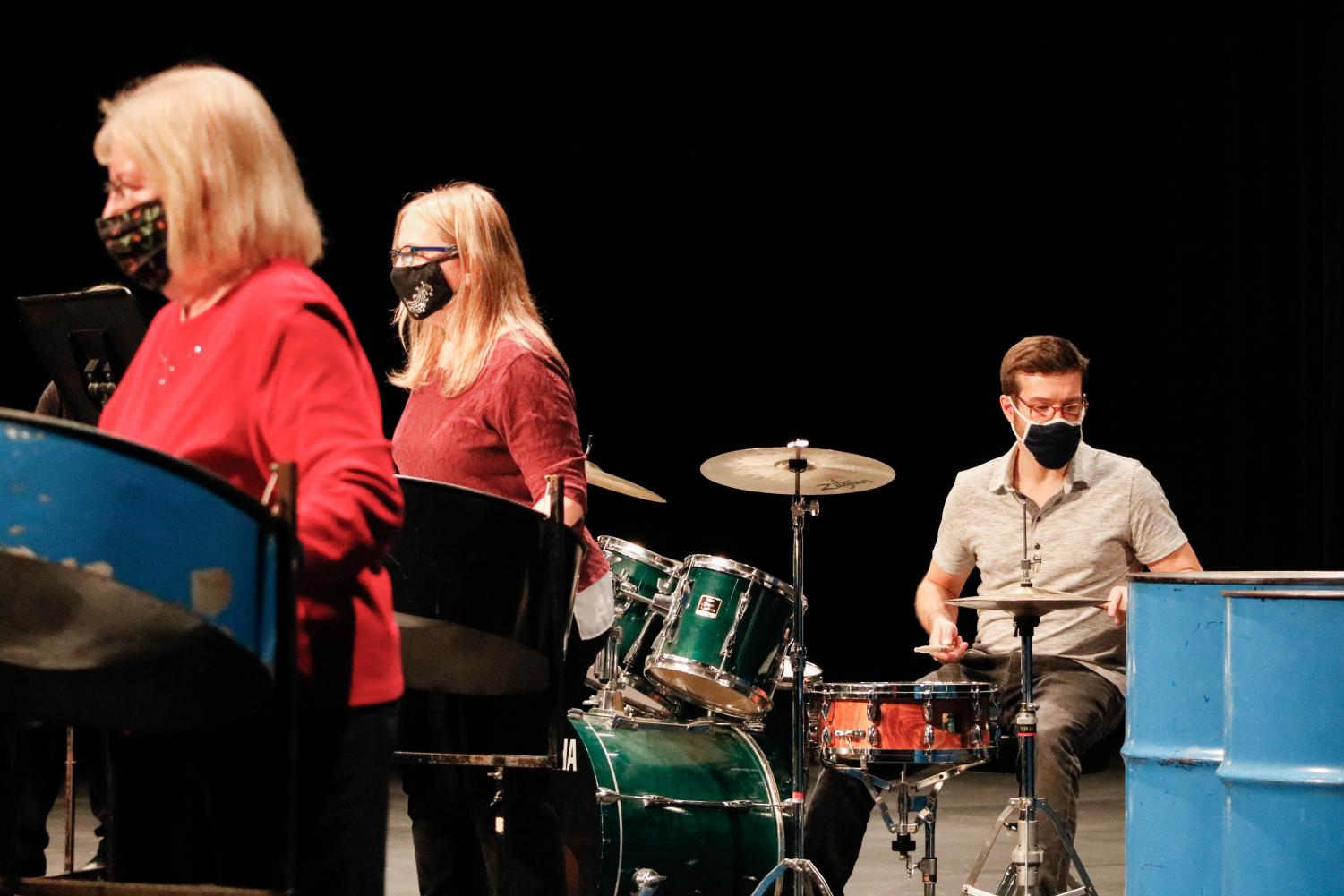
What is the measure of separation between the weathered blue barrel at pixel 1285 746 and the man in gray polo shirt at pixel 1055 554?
0.77 metres

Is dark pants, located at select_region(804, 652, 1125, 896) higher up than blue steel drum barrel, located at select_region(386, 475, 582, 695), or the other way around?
blue steel drum barrel, located at select_region(386, 475, 582, 695)

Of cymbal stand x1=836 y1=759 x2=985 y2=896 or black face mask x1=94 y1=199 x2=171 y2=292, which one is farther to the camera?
cymbal stand x1=836 y1=759 x2=985 y2=896

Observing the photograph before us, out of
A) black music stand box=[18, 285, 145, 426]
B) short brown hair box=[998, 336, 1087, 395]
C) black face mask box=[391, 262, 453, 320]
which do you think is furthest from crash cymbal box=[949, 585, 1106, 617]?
black music stand box=[18, 285, 145, 426]

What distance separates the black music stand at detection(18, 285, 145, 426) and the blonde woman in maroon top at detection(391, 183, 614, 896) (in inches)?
13.6

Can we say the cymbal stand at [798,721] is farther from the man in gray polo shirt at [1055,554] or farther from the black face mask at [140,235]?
the black face mask at [140,235]

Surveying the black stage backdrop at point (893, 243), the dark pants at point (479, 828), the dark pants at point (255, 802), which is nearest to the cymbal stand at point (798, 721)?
the dark pants at point (479, 828)

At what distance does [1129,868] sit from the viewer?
2.38 metres

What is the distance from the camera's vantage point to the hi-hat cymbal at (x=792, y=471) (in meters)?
3.03

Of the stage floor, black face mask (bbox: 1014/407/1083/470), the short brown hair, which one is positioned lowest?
the stage floor

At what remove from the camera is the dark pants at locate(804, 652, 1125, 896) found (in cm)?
267

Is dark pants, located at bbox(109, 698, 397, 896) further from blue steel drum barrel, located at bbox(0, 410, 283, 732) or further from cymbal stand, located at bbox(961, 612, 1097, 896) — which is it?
cymbal stand, located at bbox(961, 612, 1097, 896)

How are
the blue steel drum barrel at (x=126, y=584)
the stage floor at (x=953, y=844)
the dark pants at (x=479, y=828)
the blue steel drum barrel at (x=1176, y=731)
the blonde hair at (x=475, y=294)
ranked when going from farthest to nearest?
the stage floor at (x=953, y=844)
the blue steel drum barrel at (x=1176, y=731)
the blonde hair at (x=475, y=294)
the dark pants at (x=479, y=828)
the blue steel drum barrel at (x=126, y=584)

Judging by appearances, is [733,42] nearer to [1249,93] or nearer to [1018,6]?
[1018,6]

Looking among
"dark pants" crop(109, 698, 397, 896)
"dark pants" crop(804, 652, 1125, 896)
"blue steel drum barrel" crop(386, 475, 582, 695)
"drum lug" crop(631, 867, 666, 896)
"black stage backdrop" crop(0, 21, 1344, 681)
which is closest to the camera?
"dark pants" crop(109, 698, 397, 896)
